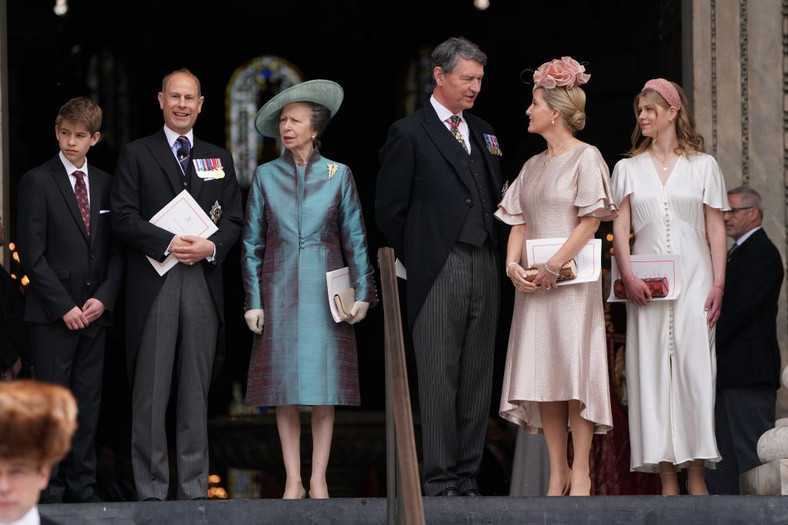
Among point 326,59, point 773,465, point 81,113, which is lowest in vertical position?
point 773,465

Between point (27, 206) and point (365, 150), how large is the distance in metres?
13.2

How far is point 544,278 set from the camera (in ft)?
24.6

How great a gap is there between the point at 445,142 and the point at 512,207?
0.45 meters

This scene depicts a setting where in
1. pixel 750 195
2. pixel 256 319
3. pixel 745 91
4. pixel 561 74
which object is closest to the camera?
pixel 561 74

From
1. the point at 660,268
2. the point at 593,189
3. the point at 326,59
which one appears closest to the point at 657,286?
the point at 660,268

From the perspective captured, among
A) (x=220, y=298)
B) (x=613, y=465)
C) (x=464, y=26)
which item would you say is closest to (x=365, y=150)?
(x=464, y=26)

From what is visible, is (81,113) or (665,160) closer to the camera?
(81,113)

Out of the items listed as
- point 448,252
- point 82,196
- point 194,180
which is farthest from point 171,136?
point 448,252

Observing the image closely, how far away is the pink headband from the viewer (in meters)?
7.95

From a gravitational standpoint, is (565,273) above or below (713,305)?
above

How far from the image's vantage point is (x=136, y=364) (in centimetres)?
777

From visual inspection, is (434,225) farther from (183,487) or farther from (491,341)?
(183,487)

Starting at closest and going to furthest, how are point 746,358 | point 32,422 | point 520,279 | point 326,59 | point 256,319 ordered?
point 32,422 < point 520,279 < point 256,319 < point 746,358 < point 326,59

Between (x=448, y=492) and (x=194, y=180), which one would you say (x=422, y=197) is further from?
(x=448, y=492)
